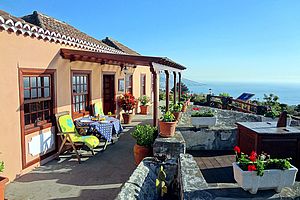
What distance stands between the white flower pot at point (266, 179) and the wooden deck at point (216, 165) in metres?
1.13

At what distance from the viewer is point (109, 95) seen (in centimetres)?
1009

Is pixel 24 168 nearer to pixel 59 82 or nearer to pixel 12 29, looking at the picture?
pixel 59 82

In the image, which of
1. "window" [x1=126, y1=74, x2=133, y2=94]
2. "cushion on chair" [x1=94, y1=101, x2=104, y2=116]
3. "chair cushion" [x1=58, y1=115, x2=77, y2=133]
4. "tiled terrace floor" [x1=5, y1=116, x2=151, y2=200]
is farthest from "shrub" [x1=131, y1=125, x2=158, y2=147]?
"window" [x1=126, y1=74, x2=133, y2=94]

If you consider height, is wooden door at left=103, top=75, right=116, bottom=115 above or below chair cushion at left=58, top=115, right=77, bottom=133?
above

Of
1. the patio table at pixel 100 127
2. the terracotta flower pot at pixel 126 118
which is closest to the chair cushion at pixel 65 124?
the patio table at pixel 100 127

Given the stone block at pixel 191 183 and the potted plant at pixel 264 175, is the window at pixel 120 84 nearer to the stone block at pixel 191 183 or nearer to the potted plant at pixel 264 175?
the stone block at pixel 191 183

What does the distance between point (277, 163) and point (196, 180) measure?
98cm

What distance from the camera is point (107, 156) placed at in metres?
6.09

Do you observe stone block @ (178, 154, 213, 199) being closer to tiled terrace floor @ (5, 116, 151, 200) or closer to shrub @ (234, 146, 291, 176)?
shrub @ (234, 146, 291, 176)

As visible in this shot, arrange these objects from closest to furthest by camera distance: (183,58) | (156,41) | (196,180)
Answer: (196,180), (156,41), (183,58)

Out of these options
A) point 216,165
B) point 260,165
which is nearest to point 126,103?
point 216,165

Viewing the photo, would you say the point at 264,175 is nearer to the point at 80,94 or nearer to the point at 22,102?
the point at 22,102

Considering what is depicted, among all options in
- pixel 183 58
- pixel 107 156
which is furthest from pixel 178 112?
pixel 183 58

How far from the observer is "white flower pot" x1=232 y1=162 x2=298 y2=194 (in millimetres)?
2730
